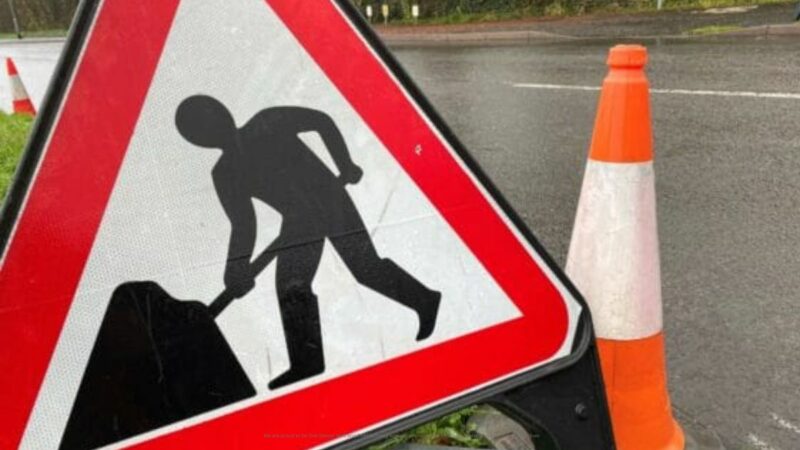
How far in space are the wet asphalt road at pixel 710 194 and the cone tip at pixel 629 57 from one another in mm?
1326

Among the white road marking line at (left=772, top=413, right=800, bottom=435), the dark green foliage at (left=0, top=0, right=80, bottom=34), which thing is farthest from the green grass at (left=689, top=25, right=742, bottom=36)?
the dark green foliage at (left=0, top=0, right=80, bottom=34)

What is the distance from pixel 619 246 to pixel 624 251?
0.02 meters

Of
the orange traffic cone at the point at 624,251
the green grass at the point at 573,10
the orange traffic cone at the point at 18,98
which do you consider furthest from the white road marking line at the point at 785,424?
the green grass at the point at 573,10

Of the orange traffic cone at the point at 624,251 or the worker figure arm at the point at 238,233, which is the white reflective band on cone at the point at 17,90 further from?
the worker figure arm at the point at 238,233

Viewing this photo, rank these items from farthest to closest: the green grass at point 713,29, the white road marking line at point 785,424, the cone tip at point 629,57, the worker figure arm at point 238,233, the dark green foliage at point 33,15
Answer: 1. the dark green foliage at point 33,15
2. the green grass at point 713,29
3. the white road marking line at point 785,424
4. the cone tip at point 629,57
5. the worker figure arm at point 238,233

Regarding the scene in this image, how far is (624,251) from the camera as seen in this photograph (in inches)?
61.4

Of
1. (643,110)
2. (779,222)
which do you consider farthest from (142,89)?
(779,222)

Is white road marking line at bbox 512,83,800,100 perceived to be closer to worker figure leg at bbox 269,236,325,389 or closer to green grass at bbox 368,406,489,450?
green grass at bbox 368,406,489,450

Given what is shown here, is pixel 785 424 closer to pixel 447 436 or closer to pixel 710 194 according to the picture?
pixel 447 436

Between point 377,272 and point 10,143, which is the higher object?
point 377,272

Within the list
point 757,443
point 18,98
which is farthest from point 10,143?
point 757,443

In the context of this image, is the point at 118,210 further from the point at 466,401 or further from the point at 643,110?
the point at 643,110

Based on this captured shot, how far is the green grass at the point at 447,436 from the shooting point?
2041mm

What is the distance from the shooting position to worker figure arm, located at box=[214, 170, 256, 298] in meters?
0.99
